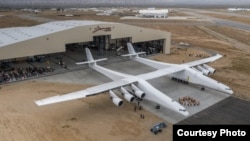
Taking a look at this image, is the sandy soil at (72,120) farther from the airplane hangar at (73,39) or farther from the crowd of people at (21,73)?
the airplane hangar at (73,39)

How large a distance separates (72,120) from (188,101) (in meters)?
15.8

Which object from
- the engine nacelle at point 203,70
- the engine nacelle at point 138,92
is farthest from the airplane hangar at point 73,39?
the engine nacelle at point 138,92

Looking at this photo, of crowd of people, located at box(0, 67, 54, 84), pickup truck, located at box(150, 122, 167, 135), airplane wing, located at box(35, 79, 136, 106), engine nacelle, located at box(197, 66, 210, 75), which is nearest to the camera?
pickup truck, located at box(150, 122, 167, 135)

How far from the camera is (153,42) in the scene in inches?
2537

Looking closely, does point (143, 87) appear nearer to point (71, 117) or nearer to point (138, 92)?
point (138, 92)

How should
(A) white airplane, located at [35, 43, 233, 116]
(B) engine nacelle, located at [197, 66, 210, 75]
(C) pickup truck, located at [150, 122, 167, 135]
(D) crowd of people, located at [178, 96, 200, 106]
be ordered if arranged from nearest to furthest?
(C) pickup truck, located at [150, 122, 167, 135] < (A) white airplane, located at [35, 43, 233, 116] < (D) crowd of people, located at [178, 96, 200, 106] < (B) engine nacelle, located at [197, 66, 210, 75]

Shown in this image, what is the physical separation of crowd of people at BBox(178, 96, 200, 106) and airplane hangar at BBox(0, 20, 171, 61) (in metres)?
22.3

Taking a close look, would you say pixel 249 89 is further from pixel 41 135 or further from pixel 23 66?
pixel 23 66

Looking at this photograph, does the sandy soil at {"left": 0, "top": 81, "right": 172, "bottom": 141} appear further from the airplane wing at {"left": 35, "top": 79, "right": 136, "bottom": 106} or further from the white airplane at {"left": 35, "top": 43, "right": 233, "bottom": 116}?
the airplane wing at {"left": 35, "top": 79, "right": 136, "bottom": 106}

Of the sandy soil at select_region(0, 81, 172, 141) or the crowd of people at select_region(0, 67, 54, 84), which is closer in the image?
the sandy soil at select_region(0, 81, 172, 141)

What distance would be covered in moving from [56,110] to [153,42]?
129 feet

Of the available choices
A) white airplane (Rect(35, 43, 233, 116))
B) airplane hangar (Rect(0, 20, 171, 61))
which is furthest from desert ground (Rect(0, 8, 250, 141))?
airplane hangar (Rect(0, 20, 171, 61))

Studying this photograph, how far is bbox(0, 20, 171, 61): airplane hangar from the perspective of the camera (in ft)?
130

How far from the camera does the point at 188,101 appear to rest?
3378 centimetres
